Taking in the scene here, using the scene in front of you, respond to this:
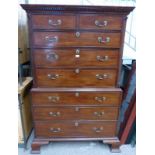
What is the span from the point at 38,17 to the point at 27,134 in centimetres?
125

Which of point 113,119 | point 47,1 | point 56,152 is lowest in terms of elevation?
point 56,152

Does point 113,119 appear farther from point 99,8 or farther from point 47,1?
point 47,1

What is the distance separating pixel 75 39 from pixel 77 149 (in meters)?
1.17

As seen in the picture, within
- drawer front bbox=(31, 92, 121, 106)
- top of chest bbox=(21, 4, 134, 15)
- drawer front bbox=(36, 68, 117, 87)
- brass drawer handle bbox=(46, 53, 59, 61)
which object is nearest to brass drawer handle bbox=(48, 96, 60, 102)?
drawer front bbox=(31, 92, 121, 106)

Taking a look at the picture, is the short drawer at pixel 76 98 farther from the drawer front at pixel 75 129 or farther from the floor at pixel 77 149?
the floor at pixel 77 149

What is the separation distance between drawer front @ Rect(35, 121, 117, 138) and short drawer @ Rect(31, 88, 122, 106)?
0.72 ft

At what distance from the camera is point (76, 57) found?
148cm

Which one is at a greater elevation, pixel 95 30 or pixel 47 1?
pixel 47 1

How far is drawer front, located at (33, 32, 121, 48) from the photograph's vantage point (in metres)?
1.42

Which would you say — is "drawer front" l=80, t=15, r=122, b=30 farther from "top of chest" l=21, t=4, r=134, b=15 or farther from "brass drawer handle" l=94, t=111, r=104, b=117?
"brass drawer handle" l=94, t=111, r=104, b=117

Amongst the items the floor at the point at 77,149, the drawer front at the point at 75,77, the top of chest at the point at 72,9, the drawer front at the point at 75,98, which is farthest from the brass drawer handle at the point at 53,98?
the top of chest at the point at 72,9

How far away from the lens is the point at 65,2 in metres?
1.84
